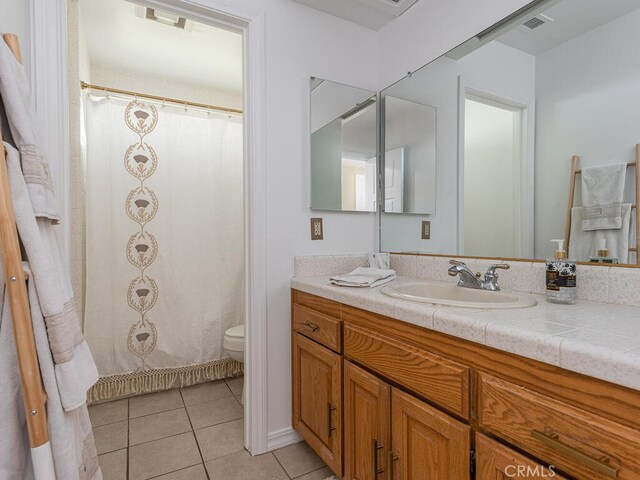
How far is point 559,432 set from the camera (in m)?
0.64

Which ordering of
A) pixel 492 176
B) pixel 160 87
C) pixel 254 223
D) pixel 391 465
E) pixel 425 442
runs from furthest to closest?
pixel 160 87 → pixel 254 223 → pixel 492 176 → pixel 391 465 → pixel 425 442

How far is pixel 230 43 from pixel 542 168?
2.00m

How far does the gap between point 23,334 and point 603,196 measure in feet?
5.55

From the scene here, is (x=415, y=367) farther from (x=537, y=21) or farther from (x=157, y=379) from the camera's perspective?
(x=157, y=379)

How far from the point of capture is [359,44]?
1976 mm

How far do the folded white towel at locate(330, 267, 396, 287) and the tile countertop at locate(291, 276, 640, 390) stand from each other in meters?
0.22

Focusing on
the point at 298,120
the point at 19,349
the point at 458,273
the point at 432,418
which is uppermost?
the point at 298,120

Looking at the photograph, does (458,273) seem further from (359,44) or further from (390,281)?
(359,44)

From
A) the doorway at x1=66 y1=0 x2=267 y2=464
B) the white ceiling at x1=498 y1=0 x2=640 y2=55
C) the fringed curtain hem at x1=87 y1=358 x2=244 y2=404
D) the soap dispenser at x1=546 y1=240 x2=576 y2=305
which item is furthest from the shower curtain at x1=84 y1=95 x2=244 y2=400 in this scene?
the soap dispenser at x1=546 y1=240 x2=576 y2=305

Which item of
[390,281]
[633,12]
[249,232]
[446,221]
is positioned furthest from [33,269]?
[633,12]

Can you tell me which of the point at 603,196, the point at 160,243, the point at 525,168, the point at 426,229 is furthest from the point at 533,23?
the point at 160,243

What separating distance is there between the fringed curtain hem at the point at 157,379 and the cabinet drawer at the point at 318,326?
121cm

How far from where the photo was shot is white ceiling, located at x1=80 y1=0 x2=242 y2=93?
78.3 inches

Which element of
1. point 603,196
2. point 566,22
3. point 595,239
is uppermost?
point 566,22
